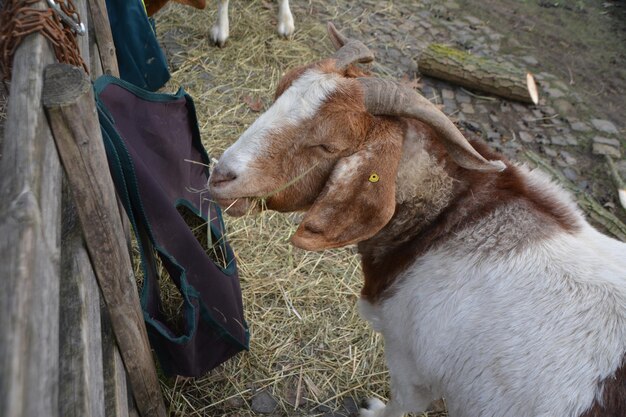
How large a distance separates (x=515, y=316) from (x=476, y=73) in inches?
169

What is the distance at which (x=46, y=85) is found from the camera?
1.53 metres

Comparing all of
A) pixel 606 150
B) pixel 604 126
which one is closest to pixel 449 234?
pixel 606 150

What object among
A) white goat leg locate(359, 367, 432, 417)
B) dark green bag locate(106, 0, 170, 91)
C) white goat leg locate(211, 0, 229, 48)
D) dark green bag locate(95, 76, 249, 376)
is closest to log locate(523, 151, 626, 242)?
white goat leg locate(359, 367, 432, 417)

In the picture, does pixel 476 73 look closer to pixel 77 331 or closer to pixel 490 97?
pixel 490 97

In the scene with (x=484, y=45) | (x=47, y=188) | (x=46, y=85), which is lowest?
(x=484, y=45)

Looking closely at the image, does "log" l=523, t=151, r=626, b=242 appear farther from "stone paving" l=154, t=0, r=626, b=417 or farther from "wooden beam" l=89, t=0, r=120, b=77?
"wooden beam" l=89, t=0, r=120, b=77

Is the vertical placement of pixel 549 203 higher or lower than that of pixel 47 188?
lower

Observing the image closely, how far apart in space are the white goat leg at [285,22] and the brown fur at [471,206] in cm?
416

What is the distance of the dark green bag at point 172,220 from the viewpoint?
2309 millimetres

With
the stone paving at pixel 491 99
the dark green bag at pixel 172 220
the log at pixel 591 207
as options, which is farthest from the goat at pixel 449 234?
the stone paving at pixel 491 99

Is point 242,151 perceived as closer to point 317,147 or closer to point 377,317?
point 317,147

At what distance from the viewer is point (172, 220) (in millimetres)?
2416

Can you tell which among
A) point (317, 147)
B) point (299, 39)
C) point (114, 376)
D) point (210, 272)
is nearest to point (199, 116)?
point (299, 39)

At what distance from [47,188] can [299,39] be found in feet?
17.1
